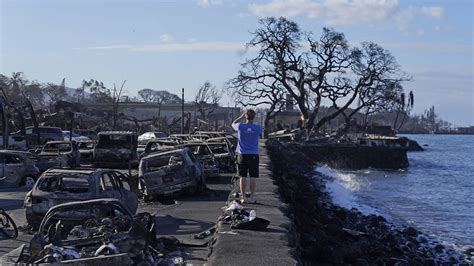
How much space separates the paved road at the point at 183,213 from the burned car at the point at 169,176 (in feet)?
1.08

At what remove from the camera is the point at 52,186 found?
42.3ft

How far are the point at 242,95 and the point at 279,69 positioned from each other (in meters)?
5.07

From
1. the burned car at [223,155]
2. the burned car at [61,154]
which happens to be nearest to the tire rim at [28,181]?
the burned car at [61,154]

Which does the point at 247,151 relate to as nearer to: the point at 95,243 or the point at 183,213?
the point at 183,213

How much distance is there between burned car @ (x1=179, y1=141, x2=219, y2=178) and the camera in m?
22.3

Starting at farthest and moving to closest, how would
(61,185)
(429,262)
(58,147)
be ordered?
(58,147)
(429,262)
(61,185)

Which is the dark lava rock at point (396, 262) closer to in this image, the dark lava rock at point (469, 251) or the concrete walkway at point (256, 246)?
the dark lava rock at point (469, 251)

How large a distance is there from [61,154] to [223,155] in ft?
20.9

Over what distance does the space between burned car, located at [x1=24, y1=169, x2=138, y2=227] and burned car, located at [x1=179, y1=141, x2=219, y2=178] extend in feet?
28.7

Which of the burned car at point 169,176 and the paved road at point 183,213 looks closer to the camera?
the paved road at point 183,213

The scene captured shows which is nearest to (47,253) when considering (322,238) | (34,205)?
(34,205)

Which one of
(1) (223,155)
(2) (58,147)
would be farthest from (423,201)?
(2) (58,147)

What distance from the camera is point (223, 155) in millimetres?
24766

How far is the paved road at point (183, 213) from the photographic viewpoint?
1060cm
